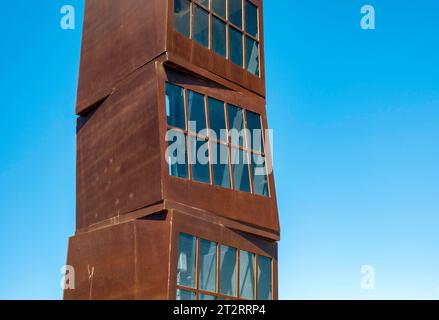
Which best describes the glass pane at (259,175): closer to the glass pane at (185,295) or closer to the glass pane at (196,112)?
the glass pane at (196,112)

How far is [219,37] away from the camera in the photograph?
21281 millimetres

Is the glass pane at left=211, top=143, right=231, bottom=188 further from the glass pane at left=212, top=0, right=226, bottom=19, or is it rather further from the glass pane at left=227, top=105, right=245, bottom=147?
the glass pane at left=212, top=0, right=226, bottom=19

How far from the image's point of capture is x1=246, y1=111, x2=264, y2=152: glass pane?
21078 millimetres

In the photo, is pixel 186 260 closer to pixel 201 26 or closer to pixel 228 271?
pixel 228 271

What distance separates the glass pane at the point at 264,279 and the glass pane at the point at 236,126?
356 centimetres

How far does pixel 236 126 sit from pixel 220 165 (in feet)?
5.20

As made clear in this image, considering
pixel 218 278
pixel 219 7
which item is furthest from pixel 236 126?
pixel 218 278

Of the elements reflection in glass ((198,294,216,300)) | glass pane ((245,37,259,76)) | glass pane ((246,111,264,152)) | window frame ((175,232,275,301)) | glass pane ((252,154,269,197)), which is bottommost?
reflection in glass ((198,294,216,300))

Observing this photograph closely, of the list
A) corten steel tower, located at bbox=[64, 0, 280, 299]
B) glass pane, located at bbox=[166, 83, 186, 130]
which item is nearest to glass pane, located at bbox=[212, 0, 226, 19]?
corten steel tower, located at bbox=[64, 0, 280, 299]

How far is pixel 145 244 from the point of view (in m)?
17.9

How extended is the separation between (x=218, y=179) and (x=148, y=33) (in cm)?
474

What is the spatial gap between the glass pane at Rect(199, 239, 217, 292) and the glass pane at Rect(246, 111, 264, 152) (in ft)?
12.5

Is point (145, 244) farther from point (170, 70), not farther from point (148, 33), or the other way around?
point (148, 33)

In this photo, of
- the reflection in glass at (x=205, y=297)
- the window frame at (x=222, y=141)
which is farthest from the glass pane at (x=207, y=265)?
the window frame at (x=222, y=141)
